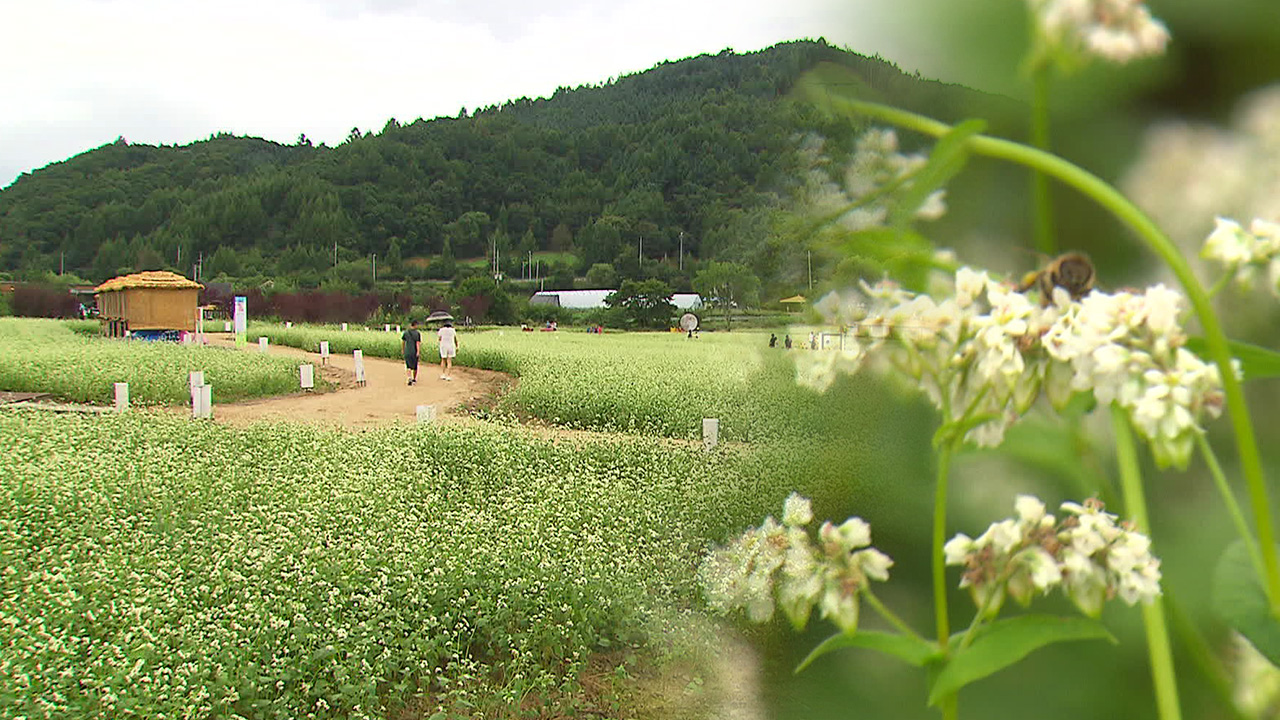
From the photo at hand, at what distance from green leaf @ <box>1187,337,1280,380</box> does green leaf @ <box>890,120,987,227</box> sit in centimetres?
9

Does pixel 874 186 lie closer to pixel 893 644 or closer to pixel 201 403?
pixel 893 644

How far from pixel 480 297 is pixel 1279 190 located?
147 feet

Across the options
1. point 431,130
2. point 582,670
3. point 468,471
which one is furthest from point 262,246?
point 582,670

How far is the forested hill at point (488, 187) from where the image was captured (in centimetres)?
44

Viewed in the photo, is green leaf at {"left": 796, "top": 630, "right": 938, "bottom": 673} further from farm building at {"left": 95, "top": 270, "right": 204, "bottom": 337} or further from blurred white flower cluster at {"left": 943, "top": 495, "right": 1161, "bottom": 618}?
farm building at {"left": 95, "top": 270, "right": 204, "bottom": 337}

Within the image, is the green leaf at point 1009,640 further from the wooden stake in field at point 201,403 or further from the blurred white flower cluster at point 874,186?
the wooden stake in field at point 201,403

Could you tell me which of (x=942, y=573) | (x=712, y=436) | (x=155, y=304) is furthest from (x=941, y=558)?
(x=155, y=304)

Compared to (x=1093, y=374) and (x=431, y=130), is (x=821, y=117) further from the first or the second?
(x=431, y=130)

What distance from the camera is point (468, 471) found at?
8109 millimetres

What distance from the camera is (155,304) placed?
1005 inches

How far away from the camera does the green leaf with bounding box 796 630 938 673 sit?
290 millimetres

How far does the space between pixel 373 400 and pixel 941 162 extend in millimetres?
15093

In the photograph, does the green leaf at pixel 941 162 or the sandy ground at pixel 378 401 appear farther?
the sandy ground at pixel 378 401

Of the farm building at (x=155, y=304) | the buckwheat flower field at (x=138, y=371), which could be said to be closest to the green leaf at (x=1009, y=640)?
the buckwheat flower field at (x=138, y=371)
